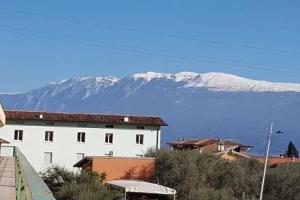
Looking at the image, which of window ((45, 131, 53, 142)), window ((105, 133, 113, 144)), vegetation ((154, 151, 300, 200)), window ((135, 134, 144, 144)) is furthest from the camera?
window ((135, 134, 144, 144))

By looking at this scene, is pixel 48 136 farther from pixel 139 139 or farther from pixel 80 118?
pixel 139 139

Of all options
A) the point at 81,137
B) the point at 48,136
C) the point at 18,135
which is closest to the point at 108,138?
the point at 81,137

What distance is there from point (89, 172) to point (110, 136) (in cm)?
2104

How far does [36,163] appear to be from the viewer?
61844 mm

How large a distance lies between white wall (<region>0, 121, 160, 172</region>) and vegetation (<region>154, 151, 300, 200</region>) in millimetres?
13754

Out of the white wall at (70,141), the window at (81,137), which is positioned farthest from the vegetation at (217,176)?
the window at (81,137)

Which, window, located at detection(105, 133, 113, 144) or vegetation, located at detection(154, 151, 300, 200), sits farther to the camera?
window, located at detection(105, 133, 113, 144)

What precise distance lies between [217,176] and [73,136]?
64.0 ft

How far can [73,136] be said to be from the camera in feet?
205

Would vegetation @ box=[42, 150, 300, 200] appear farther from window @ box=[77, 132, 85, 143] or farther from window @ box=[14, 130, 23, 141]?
window @ box=[77, 132, 85, 143]

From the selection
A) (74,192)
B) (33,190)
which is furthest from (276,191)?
(33,190)

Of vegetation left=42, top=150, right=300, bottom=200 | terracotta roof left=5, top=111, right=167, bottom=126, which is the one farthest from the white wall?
vegetation left=42, top=150, right=300, bottom=200

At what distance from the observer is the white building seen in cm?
6159

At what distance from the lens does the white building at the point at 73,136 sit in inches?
2425
